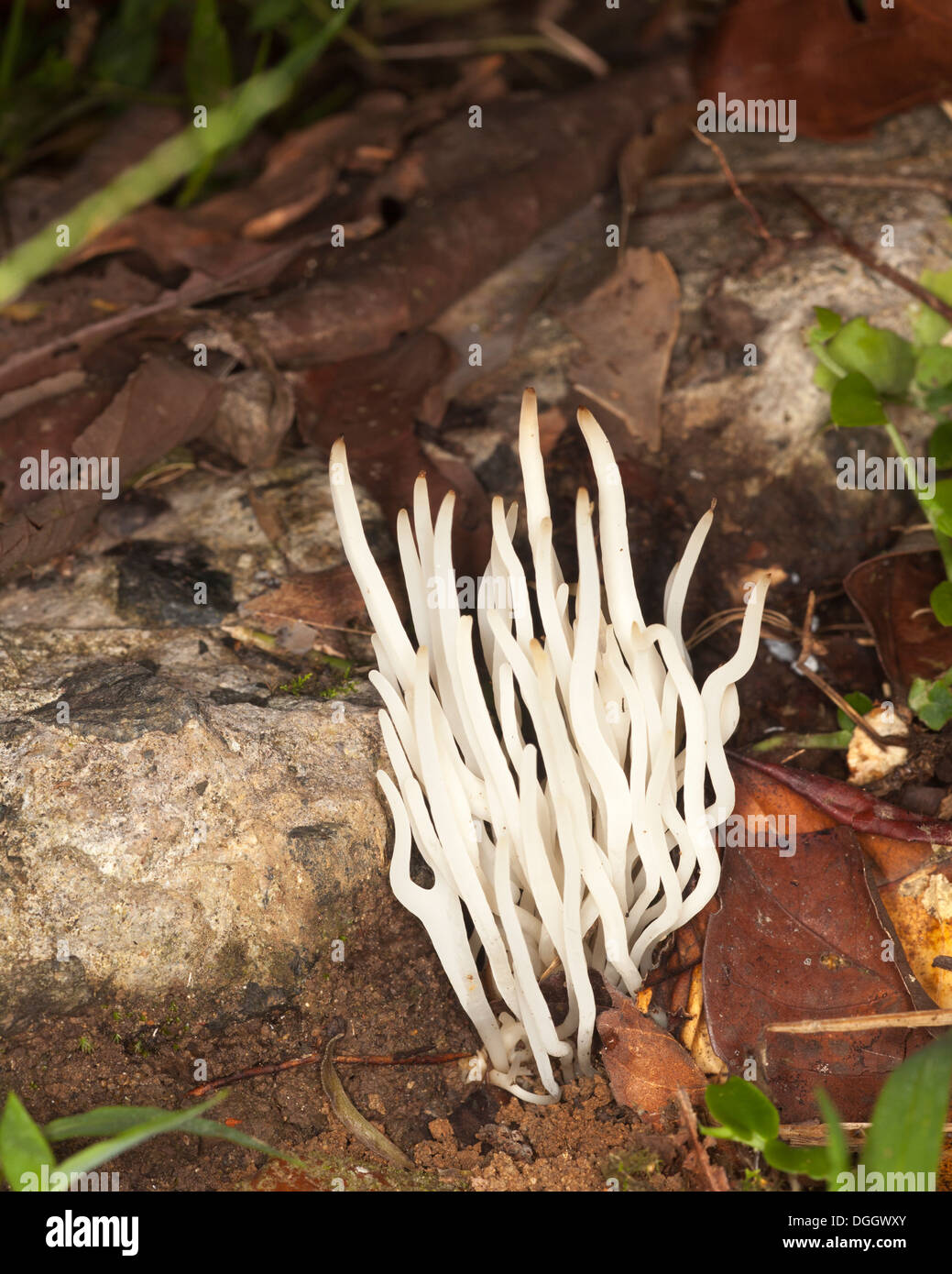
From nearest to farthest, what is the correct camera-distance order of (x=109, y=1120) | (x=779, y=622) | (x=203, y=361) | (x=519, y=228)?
(x=109, y=1120)
(x=779, y=622)
(x=203, y=361)
(x=519, y=228)

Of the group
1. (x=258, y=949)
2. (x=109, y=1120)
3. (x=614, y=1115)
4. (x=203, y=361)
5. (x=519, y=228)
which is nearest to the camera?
(x=109, y=1120)

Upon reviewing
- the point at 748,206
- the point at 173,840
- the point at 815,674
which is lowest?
the point at 173,840

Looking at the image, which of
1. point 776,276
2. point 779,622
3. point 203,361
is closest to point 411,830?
point 779,622

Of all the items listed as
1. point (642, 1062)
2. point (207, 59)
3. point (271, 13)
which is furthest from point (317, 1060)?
point (271, 13)

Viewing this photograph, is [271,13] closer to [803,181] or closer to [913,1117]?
[803,181]

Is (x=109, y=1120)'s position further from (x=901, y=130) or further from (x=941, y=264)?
(x=901, y=130)

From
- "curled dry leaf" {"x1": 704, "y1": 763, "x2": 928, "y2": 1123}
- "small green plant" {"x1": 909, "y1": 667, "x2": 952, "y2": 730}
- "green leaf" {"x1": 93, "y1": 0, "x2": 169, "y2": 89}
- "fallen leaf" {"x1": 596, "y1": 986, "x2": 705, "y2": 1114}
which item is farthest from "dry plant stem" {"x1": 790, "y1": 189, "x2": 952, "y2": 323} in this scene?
"green leaf" {"x1": 93, "y1": 0, "x2": 169, "y2": 89}

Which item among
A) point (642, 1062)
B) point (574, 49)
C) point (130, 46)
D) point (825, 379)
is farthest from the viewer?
point (574, 49)
